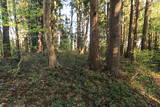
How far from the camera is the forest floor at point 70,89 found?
365 cm

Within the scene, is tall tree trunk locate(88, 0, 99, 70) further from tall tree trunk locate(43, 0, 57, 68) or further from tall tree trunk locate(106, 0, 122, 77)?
tall tree trunk locate(43, 0, 57, 68)

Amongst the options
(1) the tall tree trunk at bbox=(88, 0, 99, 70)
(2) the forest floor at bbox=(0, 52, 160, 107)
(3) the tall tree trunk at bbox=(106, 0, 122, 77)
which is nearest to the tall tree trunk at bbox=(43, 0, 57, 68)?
(2) the forest floor at bbox=(0, 52, 160, 107)

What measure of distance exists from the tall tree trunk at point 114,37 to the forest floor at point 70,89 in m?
0.55

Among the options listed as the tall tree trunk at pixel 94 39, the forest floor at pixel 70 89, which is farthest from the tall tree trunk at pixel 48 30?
the tall tree trunk at pixel 94 39

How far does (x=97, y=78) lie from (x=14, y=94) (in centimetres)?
350

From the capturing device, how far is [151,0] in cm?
892

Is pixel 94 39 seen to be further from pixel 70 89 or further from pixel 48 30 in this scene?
pixel 70 89

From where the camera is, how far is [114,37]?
5.63 meters

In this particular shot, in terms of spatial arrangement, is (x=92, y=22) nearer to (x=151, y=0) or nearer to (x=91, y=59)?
(x=91, y=59)

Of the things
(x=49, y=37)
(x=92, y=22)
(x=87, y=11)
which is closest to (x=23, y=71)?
(x=49, y=37)

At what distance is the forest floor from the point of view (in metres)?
3.65

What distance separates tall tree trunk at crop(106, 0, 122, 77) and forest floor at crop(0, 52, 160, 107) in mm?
555

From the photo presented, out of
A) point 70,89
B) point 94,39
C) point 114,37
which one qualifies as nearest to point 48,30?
point 94,39

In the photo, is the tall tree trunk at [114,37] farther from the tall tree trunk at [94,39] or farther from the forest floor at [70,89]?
the tall tree trunk at [94,39]
